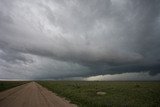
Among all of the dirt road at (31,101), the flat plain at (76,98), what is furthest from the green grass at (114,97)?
the dirt road at (31,101)

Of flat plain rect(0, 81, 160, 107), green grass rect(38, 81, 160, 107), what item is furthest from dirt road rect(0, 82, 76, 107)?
green grass rect(38, 81, 160, 107)

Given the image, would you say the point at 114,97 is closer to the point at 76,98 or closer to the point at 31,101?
the point at 76,98

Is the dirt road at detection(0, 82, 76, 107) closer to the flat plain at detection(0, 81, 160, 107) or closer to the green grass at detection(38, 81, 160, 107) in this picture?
the flat plain at detection(0, 81, 160, 107)

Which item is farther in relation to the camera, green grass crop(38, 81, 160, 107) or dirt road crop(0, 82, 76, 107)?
green grass crop(38, 81, 160, 107)

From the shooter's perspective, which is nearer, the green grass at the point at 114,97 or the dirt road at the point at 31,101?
the dirt road at the point at 31,101

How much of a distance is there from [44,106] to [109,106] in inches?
289

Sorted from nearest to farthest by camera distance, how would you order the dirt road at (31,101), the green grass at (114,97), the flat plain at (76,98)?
the dirt road at (31,101) → the flat plain at (76,98) → the green grass at (114,97)

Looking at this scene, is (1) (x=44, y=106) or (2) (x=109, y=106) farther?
(2) (x=109, y=106)

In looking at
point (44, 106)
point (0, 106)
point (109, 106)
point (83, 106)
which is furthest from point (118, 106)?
point (0, 106)

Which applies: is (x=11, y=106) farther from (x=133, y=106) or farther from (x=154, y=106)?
(x=154, y=106)

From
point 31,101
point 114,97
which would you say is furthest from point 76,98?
point 31,101

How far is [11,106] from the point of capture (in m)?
16.4

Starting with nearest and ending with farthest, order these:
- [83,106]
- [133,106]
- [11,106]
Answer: [11,106] < [83,106] < [133,106]

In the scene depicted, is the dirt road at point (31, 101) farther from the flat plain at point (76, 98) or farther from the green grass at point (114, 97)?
the green grass at point (114, 97)
